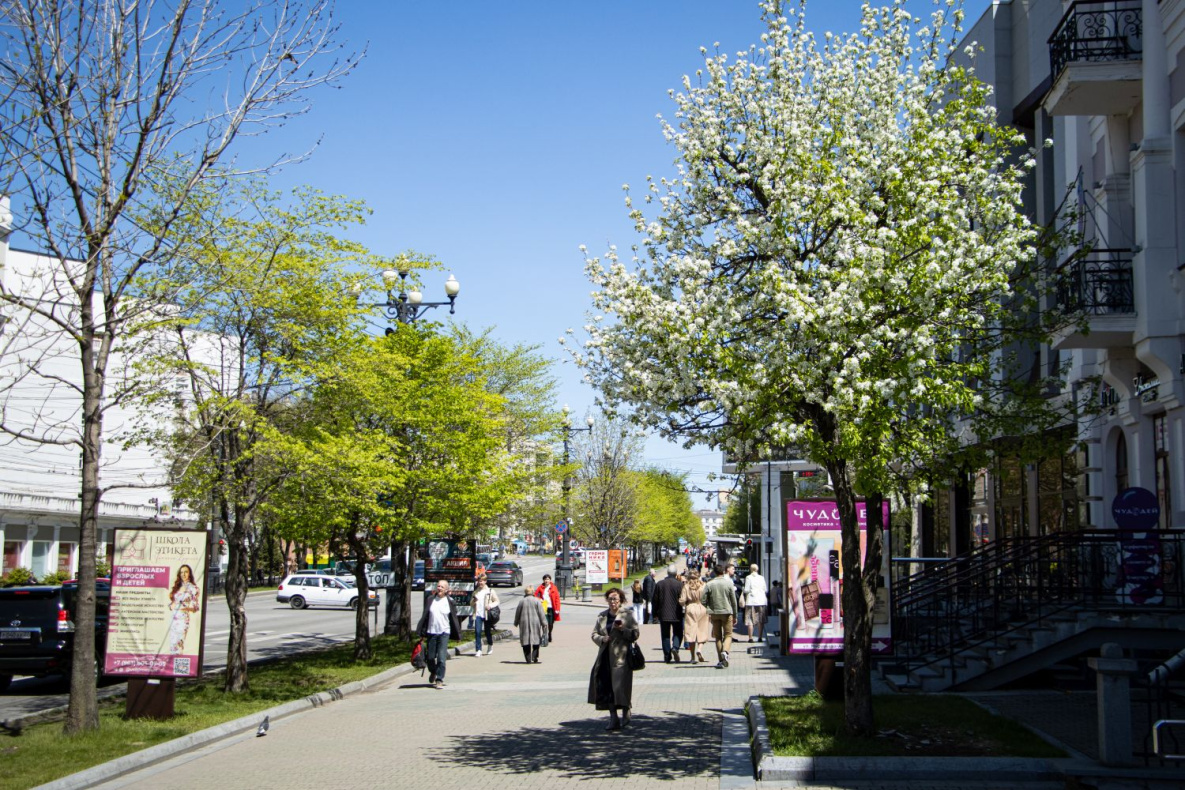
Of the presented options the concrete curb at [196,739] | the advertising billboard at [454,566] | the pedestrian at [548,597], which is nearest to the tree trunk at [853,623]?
the concrete curb at [196,739]

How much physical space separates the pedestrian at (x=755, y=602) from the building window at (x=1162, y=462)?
1007 centimetres

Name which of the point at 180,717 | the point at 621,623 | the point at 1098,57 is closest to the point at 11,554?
the point at 180,717

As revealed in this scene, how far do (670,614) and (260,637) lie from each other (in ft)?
47.5

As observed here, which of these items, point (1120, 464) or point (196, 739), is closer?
point (196, 739)

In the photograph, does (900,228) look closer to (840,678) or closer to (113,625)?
(840,678)

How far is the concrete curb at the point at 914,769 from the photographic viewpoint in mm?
9508

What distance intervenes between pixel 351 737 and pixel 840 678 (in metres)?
6.18

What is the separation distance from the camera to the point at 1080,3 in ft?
52.4

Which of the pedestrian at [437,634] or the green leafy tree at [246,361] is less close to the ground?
the green leafy tree at [246,361]

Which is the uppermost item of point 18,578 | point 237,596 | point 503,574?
point 237,596

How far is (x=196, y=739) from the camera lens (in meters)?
12.8

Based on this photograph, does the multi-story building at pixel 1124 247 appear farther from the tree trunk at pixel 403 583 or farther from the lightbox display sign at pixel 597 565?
the lightbox display sign at pixel 597 565

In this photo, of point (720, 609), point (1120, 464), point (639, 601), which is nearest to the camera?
point (1120, 464)

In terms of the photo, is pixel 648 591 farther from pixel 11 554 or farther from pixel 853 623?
pixel 11 554
